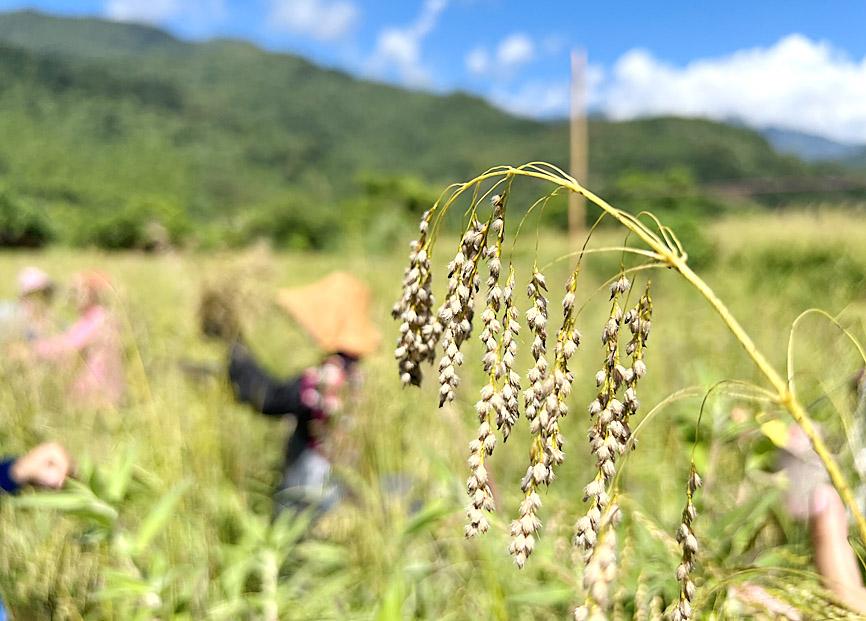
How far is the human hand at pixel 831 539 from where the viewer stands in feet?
3.58

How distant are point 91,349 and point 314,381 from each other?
4.72 ft

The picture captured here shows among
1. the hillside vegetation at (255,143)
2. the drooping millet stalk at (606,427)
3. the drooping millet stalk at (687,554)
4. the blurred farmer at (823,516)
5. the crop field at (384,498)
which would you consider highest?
the hillside vegetation at (255,143)

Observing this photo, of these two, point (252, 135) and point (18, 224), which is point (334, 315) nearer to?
point (18, 224)

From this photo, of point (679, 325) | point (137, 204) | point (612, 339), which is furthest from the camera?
point (137, 204)

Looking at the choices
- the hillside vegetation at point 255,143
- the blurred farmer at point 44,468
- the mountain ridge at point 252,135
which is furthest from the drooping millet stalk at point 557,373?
the mountain ridge at point 252,135

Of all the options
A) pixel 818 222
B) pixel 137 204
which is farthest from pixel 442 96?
pixel 818 222

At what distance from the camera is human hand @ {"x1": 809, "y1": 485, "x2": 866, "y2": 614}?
3.58 feet

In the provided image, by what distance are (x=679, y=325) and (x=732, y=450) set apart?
1859 mm

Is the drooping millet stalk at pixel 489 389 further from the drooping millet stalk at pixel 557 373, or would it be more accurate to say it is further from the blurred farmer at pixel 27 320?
the blurred farmer at pixel 27 320

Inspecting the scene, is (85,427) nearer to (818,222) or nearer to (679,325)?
(679,325)

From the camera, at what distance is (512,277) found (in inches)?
20.2

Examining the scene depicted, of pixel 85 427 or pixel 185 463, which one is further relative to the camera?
pixel 85 427

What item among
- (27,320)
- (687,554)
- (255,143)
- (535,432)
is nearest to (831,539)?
(687,554)

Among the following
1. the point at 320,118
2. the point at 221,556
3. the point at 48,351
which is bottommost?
the point at 221,556
